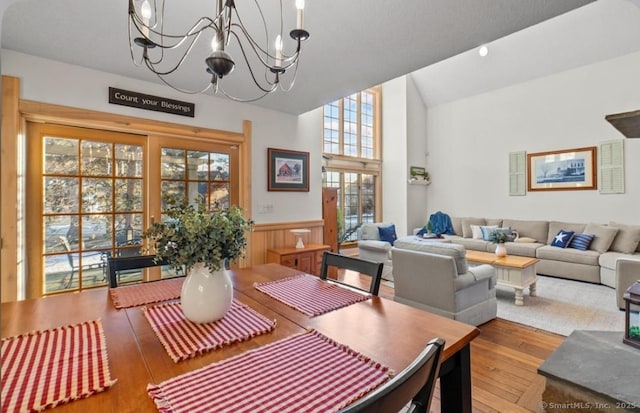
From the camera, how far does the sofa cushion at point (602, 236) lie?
4.33 meters

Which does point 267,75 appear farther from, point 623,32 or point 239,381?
point 623,32

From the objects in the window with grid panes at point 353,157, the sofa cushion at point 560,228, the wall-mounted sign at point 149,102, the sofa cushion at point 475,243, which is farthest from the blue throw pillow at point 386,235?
the wall-mounted sign at point 149,102

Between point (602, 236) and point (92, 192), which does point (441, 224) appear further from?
point (92, 192)

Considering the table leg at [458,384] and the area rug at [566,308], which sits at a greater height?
the table leg at [458,384]

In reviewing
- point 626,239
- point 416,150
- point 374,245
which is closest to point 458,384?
point 374,245

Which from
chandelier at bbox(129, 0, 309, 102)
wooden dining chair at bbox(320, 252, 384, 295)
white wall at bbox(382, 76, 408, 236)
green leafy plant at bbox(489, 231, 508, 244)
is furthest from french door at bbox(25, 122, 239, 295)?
white wall at bbox(382, 76, 408, 236)

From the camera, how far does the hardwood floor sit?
1845 millimetres

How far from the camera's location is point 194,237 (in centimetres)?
116

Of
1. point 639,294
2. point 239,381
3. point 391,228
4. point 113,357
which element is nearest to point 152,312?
point 113,357

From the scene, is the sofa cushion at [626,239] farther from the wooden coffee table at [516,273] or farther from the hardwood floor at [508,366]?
the hardwood floor at [508,366]

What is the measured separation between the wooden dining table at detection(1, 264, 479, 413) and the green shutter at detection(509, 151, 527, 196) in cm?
552

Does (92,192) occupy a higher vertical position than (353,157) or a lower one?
lower

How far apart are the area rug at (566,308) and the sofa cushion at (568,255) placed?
0.32 metres

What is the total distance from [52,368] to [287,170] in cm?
313
